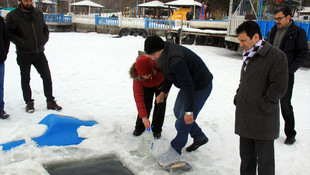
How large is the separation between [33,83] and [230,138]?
4761 mm

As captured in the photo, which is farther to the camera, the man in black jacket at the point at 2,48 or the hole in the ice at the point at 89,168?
the man in black jacket at the point at 2,48

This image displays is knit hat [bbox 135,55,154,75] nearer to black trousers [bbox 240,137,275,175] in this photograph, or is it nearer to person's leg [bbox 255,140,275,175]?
black trousers [bbox 240,137,275,175]

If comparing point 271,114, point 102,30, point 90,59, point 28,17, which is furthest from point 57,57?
point 102,30

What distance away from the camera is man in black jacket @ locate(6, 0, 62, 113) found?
420 cm

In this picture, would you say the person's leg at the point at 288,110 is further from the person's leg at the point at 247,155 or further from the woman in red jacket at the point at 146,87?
the woman in red jacket at the point at 146,87

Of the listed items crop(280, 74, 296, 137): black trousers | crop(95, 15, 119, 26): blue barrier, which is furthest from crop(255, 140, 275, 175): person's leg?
crop(95, 15, 119, 26): blue barrier

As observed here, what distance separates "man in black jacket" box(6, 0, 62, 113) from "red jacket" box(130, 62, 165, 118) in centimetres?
198

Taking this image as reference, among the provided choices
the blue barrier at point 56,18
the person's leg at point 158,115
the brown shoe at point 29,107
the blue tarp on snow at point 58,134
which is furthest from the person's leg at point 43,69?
the blue barrier at point 56,18

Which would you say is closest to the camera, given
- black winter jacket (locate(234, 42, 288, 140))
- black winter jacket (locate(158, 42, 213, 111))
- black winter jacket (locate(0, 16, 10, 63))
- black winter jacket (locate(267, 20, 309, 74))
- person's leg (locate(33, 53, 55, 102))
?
black winter jacket (locate(234, 42, 288, 140))

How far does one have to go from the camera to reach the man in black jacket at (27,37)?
13.8 feet

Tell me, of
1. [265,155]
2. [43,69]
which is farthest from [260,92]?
[43,69]

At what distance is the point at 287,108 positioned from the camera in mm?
3650

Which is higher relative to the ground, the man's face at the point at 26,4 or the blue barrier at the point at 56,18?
the blue barrier at the point at 56,18

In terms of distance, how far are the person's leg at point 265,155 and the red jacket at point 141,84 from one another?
1.35 metres
